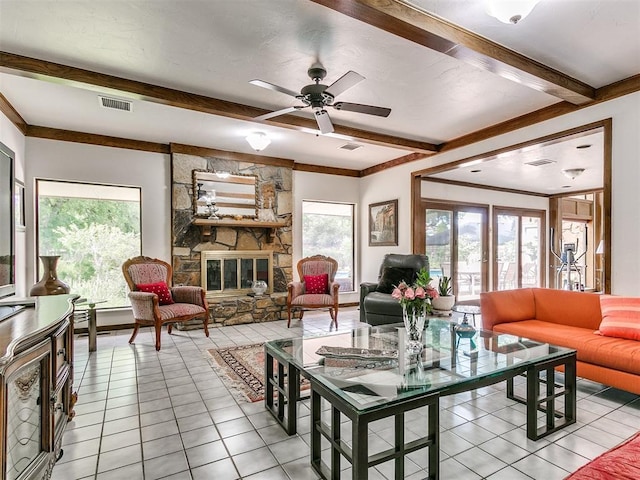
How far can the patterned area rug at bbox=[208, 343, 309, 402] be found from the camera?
9.10 ft

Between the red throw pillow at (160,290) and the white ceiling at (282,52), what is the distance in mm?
1976

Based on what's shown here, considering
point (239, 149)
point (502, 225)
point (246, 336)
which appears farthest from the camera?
point (502, 225)

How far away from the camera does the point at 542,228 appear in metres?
8.09

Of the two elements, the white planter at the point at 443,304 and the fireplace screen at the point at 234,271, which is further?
the white planter at the point at 443,304

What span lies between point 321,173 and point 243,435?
4.94 metres

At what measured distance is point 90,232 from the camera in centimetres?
478

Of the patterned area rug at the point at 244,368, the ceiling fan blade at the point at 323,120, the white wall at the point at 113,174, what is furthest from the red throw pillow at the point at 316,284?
the ceiling fan blade at the point at 323,120

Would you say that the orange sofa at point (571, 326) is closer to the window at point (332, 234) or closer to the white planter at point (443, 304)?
the white planter at point (443, 304)

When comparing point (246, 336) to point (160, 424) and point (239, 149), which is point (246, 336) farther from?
point (239, 149)

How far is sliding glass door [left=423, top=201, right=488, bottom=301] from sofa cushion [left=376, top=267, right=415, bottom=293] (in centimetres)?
184

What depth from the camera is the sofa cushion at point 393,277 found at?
4.88 metres

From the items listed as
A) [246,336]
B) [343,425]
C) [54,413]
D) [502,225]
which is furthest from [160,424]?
[502,225]

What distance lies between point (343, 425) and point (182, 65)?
114 inches

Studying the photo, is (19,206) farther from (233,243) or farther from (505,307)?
(505,307)
